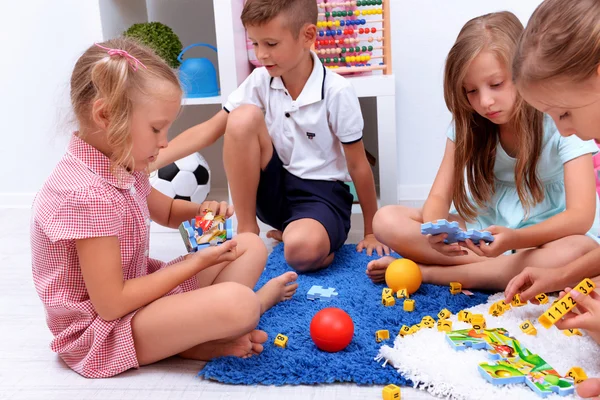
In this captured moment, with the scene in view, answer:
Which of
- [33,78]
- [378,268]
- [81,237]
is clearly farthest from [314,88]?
[33,78]

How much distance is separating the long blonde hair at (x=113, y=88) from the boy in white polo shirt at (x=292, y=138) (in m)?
0.55

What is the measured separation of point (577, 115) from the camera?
0.93 meters

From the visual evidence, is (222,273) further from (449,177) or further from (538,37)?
(538,37)

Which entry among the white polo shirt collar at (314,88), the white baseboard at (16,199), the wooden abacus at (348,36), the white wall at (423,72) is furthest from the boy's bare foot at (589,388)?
the white baseboard at (16,199)

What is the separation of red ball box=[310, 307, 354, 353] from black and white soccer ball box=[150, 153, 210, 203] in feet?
3.12

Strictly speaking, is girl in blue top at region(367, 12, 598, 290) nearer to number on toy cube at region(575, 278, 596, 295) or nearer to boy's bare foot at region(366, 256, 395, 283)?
boy's bare foot at region(366, 256, 395, 283)

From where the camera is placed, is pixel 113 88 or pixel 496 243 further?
pixel 496 243

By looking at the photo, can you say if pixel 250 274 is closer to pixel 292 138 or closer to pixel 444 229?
pixel 444 229

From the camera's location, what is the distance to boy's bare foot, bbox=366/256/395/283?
4.83ft

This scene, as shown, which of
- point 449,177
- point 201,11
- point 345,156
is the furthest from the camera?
point 201,11

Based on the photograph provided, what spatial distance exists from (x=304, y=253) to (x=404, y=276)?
277 millimetres

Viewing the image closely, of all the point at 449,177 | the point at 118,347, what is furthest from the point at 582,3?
the point at 118,347

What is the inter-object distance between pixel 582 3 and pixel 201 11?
1728mm

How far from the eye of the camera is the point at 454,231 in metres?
1.26
